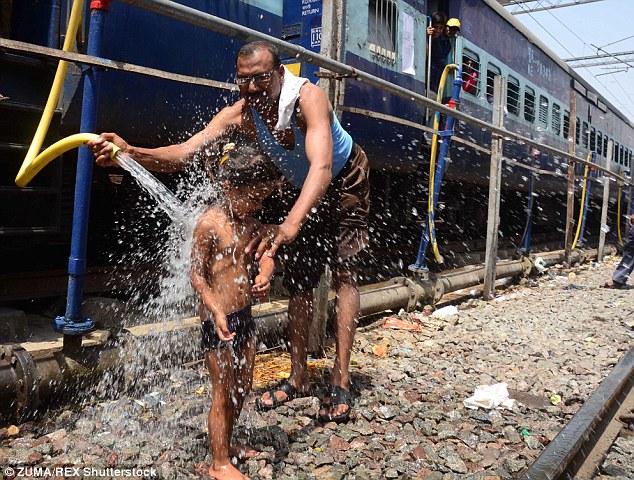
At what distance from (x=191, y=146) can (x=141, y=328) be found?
51.7 inches

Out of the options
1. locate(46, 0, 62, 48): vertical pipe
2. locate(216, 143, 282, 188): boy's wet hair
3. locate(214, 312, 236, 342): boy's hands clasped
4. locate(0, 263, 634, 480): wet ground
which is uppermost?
locate(46, 0, 62, 48): vertical pipe

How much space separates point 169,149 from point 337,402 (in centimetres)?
141

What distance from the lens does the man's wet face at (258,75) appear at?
7.50ft

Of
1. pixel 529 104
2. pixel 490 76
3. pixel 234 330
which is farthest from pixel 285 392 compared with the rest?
pixel 529 104

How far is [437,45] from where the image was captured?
782 centimetres

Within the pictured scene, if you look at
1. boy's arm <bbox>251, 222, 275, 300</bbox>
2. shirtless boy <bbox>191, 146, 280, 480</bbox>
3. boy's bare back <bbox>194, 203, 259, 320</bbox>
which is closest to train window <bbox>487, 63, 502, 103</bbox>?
shirtless boy <bbox>191, 146, 280, 480</bbox>

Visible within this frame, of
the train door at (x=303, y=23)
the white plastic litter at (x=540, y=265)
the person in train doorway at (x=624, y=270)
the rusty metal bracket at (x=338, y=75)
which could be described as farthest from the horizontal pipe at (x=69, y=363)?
the person in train doorway at (x=624, y=270)

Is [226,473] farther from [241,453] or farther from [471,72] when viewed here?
[471,72]

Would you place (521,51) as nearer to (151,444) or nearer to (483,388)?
(483,388)

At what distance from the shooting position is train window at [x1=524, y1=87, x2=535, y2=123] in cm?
1103

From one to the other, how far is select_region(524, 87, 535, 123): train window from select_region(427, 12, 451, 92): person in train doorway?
3778 millimetres

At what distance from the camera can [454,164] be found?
8.26m

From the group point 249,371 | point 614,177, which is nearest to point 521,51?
point 614,177

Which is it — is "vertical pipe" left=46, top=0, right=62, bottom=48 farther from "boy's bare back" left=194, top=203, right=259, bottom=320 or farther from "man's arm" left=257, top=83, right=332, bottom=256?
"boy's bare back" left=194, top=203, right=259, bottom=320
